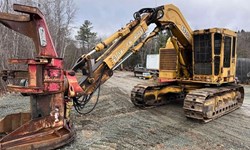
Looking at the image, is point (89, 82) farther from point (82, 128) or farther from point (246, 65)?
point (246, 65)

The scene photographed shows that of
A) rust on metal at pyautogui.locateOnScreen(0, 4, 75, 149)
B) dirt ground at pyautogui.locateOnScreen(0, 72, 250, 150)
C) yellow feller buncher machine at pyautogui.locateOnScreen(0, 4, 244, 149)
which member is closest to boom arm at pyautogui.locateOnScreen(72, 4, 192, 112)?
yellow feller buncher machine at pyautogui.locateOnScreen(0, 4, 244, 149)

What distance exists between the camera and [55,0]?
2261 cm

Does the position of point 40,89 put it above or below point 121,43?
below

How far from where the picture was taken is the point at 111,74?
16.7 ft

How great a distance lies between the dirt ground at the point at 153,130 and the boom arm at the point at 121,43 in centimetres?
93

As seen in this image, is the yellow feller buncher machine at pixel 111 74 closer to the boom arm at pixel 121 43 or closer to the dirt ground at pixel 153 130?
the boom arm at pixel 121 43

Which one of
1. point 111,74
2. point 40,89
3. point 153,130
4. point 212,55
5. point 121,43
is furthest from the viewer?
point 212,55

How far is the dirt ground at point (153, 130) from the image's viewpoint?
176 inches

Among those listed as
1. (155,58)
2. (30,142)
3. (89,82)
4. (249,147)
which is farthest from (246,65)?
(30,142)

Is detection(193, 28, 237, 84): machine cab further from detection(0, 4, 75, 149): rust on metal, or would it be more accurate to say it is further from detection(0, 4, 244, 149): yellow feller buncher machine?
detection(0, 4, 75, 149): rust on metal

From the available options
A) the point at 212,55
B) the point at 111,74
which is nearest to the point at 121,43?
the point at 111,74

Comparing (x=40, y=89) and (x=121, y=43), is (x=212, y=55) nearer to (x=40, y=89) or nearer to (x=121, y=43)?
(x=121, y=43)

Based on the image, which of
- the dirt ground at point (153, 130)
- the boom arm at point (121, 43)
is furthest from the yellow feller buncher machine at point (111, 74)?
the dirt ground at point (153, 130)

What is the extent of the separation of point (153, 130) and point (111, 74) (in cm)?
164
